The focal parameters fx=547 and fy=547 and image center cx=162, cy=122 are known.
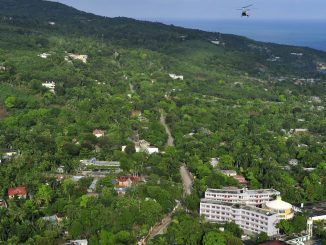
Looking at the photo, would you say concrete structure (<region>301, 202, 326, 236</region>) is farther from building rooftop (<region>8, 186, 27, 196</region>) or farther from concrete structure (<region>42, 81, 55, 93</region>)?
concrete structure (<region>42, 81, 55, 93</region>)

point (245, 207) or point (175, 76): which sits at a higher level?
point (175, 76)

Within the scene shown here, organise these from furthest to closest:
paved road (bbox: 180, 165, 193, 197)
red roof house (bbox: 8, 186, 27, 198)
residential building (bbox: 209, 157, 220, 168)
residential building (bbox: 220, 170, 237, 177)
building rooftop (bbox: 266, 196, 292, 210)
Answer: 1. residential building (bbox: 209, 157, 220, 168)
2. residential building (bbox: 220, 170, 237, 177)
3. paved road (bbox: 180, 165, 193, 197)
4. red roof house (bbox: 8, 186, 27, 198)
5. building rooftop (bbox: 266, 196, 292, 210)

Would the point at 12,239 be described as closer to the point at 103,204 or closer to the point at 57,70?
the point at 103,204

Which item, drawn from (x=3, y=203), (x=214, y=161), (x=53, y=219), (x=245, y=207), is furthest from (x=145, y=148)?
(x=53, y=219)

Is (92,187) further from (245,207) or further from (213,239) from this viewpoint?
(213,239)

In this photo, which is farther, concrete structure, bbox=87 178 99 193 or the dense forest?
concrete structure, bbox=87 178 99 193

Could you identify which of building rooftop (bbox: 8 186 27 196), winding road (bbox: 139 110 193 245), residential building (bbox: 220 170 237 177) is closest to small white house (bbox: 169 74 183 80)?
winding road (bbox: 139 110 193 245)
